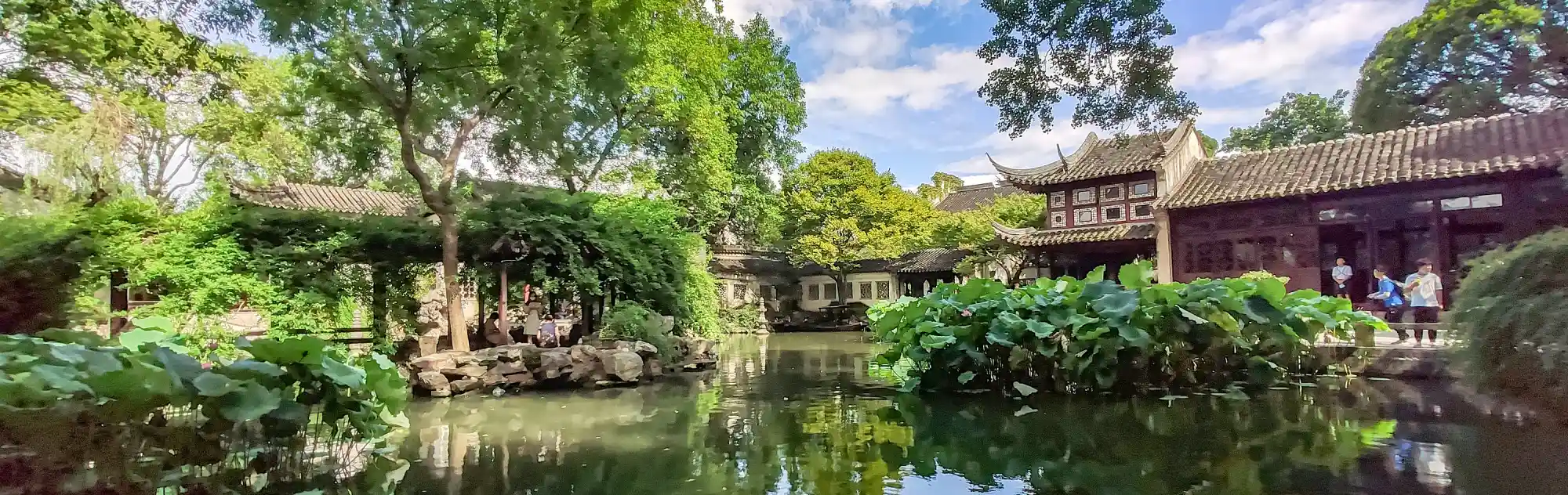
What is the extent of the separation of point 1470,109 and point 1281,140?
7170 mm

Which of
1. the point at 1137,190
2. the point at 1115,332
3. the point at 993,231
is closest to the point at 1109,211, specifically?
the point at 1137,190

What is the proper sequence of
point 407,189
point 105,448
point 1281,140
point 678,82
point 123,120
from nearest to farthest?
1. point 105,448
2. point 123,120
3. point 407,189
4. point 678,82
5. point 1281,140

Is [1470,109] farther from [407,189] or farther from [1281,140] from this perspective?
[407,189]

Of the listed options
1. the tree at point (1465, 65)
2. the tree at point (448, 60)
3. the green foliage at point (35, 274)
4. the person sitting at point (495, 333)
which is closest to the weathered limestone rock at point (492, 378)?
the tree at point (448, 60)

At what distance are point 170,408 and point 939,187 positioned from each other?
26.6 m

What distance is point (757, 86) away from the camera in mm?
19609

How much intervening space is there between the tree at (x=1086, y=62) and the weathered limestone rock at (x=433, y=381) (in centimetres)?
639

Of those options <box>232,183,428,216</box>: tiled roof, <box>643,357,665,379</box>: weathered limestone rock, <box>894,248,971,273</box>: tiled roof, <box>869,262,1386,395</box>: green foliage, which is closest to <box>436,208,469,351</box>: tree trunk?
<box>643,357,665,379</box>: weathered limestone rock

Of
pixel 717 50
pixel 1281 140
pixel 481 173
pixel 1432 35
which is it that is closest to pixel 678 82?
pixel 717 50

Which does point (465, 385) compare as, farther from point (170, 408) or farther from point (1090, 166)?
point (1090, 166)

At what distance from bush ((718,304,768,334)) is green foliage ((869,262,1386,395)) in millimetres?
13329

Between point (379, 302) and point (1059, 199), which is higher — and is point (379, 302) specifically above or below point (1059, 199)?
below

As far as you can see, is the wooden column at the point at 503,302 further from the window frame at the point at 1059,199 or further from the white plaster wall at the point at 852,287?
the white plaster wall at the point at 852,287

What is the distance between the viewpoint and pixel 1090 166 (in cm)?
1633
